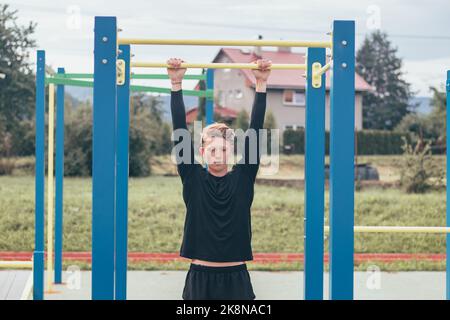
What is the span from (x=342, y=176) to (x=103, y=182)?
1.06m

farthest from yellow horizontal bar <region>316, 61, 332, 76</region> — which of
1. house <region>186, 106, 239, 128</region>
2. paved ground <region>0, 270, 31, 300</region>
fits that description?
house <region>186, 106, 239, 128</region>

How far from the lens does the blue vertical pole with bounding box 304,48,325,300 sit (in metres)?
4.52

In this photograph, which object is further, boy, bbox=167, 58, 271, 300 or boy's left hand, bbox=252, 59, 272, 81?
boy's left hand, bbox=252, 59, 272, 81

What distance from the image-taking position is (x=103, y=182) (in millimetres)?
3213

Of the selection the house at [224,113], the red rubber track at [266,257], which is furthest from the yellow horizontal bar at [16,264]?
the house at [224,113]

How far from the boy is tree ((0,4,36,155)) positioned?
1343 centimetres

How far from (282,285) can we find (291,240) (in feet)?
11.4

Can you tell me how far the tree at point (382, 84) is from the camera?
42.4 meters

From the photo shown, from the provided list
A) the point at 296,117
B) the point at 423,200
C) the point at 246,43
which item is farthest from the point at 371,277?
the point at 296,117

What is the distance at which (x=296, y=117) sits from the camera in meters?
36.0

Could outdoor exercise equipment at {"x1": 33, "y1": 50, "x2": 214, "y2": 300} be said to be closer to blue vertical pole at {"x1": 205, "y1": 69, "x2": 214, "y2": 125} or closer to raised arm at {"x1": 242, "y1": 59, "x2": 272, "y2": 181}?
blue vertical pole at {"x1": 205, "y1": 69, "x2": 214, "y2": 125}

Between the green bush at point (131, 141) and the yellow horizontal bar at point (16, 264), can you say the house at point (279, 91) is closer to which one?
the green bush at point (131, 141)

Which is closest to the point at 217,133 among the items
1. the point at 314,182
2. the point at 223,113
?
the point at 314,182

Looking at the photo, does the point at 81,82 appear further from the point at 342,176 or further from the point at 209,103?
the point at 342,176
